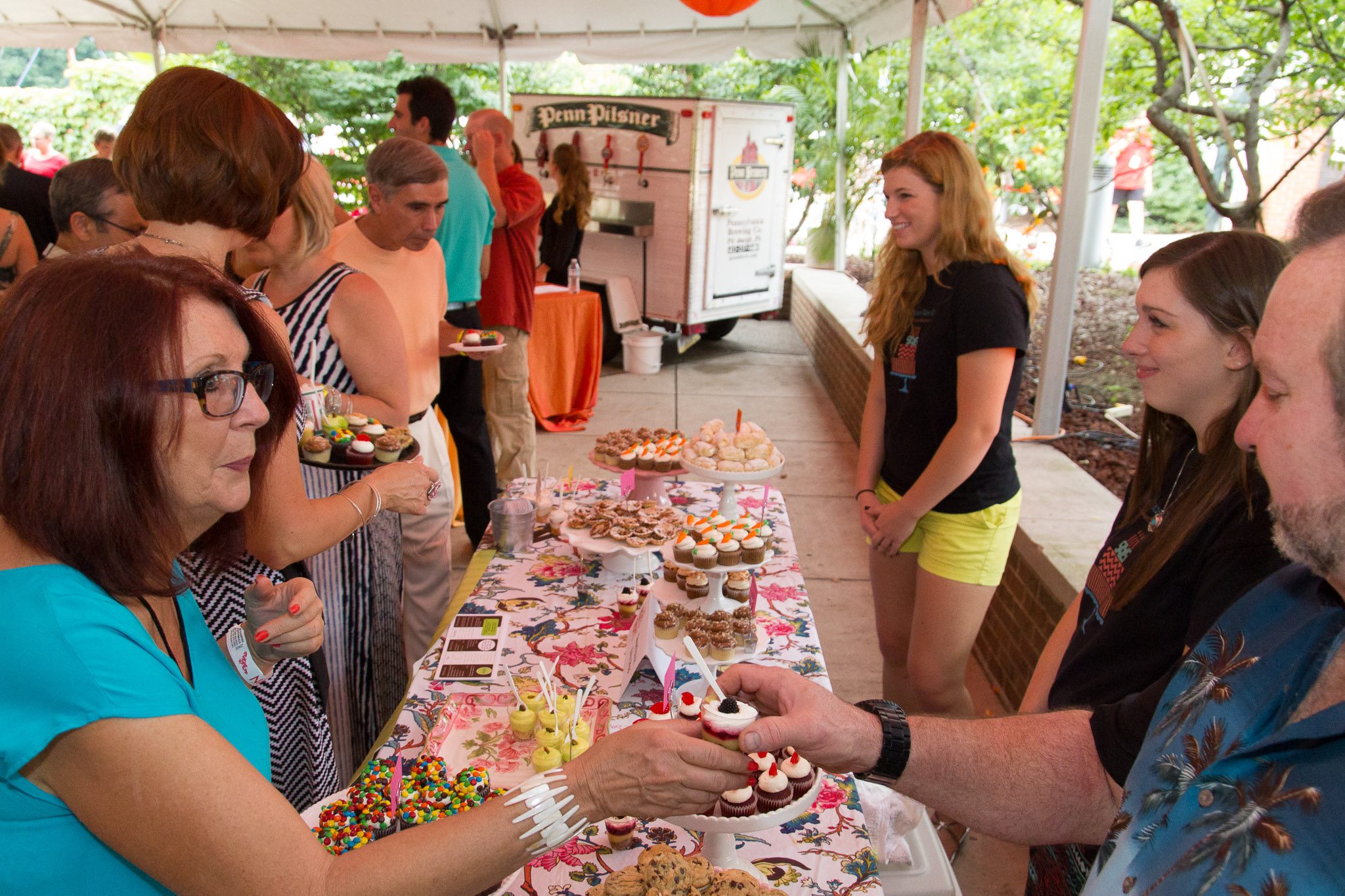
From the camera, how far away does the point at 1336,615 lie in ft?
3.12

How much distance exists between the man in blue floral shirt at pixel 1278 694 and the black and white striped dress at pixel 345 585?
196 centimetres

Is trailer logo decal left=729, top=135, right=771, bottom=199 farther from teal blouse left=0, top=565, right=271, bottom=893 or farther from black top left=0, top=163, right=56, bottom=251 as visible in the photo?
teal blouse left=0, top=565, right=271, bottom=893

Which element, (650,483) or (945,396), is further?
(650,483)

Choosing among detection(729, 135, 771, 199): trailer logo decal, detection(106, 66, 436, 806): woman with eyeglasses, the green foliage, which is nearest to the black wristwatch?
detection(106, 66, 436, 806): woman with eyeglasses

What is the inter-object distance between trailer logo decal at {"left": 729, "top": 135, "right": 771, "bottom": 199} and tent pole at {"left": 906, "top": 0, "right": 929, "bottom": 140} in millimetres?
2191

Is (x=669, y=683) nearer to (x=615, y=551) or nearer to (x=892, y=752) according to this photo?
(x=892, y=752)

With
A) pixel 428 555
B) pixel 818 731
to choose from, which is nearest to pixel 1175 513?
pixel 818 731

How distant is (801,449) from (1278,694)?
569 centimetres

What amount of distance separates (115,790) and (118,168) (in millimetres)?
1415

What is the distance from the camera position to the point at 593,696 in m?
2.00

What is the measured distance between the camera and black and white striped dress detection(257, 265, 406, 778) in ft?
7.98

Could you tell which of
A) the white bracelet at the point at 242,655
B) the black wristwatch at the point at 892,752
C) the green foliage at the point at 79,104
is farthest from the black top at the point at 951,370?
the green foliage at the point at 79,104

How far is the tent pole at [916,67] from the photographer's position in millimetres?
6086

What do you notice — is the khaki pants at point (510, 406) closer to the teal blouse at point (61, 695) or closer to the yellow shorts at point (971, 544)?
the yellow shorts at point (971, 544)
